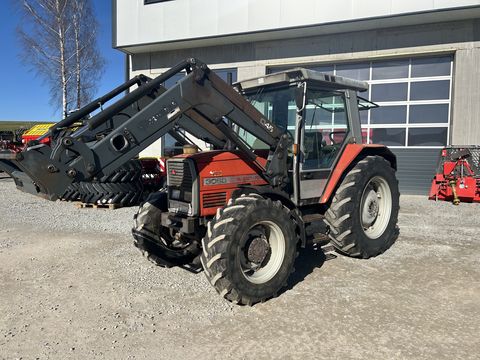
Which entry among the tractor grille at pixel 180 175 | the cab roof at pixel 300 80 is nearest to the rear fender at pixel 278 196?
the tractor grille at pixel 180 175

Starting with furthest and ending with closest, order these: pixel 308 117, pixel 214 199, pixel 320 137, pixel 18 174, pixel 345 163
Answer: pixel 345 163
pixel 320 137
pixel 308 117
pixel 214 199
pixel 18 174

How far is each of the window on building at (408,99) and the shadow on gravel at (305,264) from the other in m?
7.57

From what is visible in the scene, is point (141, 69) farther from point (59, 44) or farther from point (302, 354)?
point (302, 354)

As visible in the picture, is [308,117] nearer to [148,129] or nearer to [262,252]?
[262,252]

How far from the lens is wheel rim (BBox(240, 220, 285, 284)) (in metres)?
3.89

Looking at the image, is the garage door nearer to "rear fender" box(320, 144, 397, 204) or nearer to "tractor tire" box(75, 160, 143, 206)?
"rear fender" box(320, 144, 397, 204)

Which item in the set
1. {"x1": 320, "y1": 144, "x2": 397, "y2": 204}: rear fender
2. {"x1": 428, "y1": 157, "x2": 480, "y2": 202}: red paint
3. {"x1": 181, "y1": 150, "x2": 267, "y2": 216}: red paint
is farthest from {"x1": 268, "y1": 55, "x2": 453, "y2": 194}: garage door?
{"x1": 181, "y1": 150, "x2": 267, "y2": 216}: red paint

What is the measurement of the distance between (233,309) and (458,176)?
8349 mm

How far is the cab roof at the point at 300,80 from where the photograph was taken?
14.9ft

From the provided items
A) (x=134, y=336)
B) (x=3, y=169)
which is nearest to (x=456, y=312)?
(x=134, y=336)

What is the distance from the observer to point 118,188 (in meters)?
9.23

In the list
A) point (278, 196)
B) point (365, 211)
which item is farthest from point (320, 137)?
point (365, 211)

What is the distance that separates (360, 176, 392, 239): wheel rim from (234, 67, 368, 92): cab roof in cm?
135

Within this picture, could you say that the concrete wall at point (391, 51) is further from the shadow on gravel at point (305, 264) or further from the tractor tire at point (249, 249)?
the tractor tire at point (249, 249)
